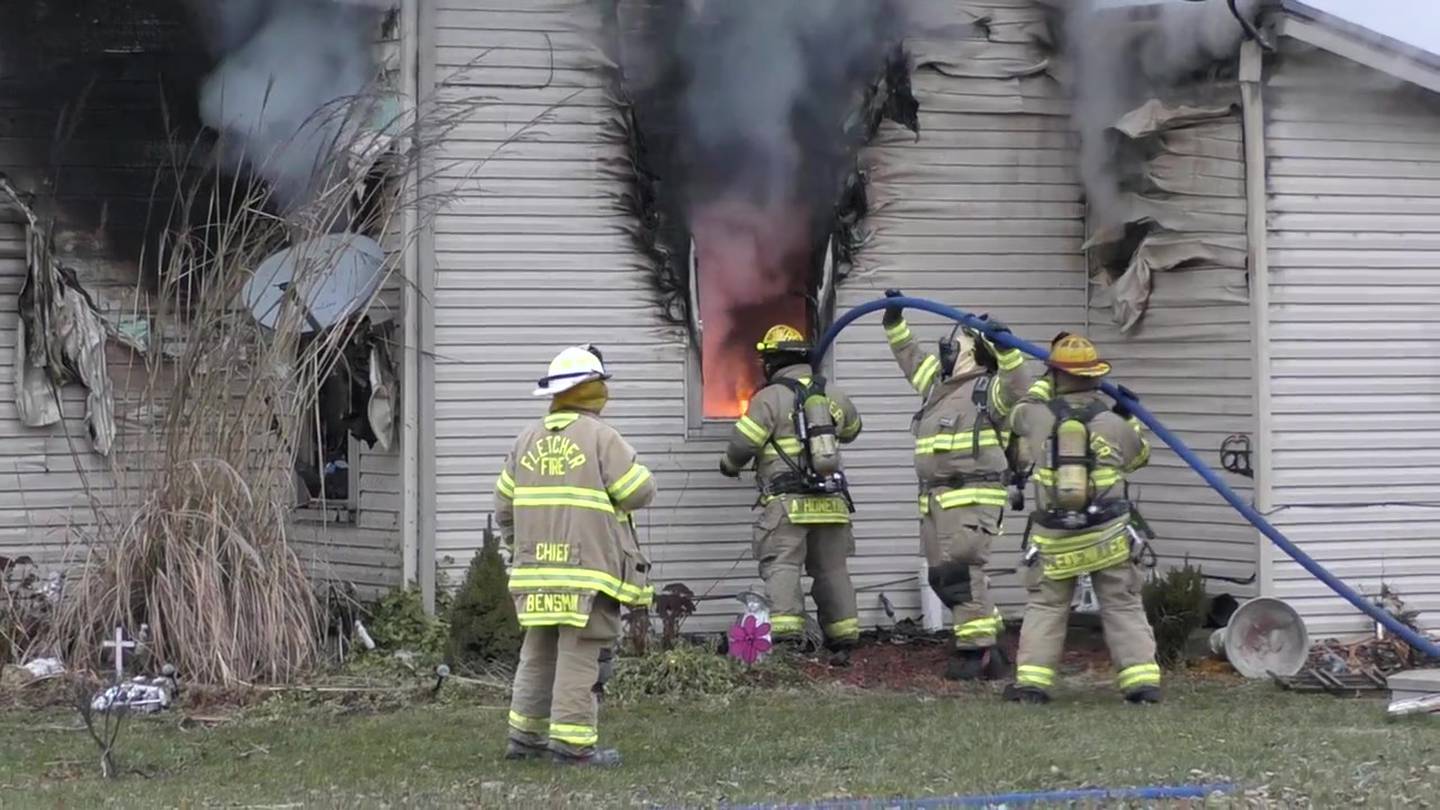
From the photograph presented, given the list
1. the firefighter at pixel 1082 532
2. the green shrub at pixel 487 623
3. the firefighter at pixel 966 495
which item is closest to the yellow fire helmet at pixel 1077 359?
the firefighter at pixel 1082 532

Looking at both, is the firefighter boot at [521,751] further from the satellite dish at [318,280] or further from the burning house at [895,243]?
the satellite dish at [318,280]

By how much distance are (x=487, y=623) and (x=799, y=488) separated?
1915mm

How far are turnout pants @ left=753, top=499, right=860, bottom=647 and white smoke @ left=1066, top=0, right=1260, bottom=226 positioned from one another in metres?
2.80

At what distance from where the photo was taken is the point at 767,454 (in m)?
11.1

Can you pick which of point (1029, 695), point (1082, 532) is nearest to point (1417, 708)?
point (1082, 532)

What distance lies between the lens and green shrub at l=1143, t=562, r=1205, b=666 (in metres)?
11.1

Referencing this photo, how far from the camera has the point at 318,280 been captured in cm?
1059

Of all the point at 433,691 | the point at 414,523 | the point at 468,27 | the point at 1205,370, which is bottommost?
the point at 433,691

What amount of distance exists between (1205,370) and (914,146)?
2.27m

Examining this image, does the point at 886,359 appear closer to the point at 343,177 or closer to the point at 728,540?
the point at 728,540

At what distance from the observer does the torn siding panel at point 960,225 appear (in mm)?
12117

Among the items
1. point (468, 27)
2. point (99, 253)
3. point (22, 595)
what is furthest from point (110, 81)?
point (22, 595)

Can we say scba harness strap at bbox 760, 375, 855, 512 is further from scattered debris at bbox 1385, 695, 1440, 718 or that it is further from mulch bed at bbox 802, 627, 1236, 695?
scattered debris at bbox 1385, 695, 1440, 718

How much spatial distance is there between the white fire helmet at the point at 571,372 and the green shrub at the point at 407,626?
3.04 metres
